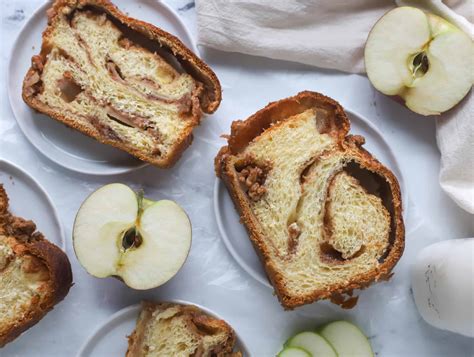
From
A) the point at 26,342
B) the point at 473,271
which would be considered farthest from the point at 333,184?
the point at 26,342

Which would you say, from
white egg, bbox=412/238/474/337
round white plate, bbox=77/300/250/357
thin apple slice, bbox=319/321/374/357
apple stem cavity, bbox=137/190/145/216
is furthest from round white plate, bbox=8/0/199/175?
white egg, bbox=412/238/474/337

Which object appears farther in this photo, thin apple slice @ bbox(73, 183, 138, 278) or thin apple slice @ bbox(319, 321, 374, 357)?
thin apple slice @ bbox(319, 321, 374, 357)

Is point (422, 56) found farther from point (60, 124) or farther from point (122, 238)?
point (60, 124)

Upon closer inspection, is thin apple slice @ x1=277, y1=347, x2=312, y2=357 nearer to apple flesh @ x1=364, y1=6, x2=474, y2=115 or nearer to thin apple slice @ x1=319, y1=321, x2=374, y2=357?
thin apple slice @ x1=319, y1=321, x2=374, y2=357

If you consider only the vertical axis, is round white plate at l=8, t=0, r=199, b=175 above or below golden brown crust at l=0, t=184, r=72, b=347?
above

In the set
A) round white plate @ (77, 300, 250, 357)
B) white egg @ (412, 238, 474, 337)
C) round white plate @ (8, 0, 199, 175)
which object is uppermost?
round white plate @ (8, 0, 199, 175)

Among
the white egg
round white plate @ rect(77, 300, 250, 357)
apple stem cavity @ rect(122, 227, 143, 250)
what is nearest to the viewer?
the white egg

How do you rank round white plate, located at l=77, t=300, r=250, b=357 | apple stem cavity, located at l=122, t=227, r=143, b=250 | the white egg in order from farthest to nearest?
round white plate, located at l=77, t=300, r=250, b=357, apple stem cavity, located at l=122, t=227, r=143, b=250, the white egg

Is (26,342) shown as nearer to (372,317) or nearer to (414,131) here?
(372,317)
